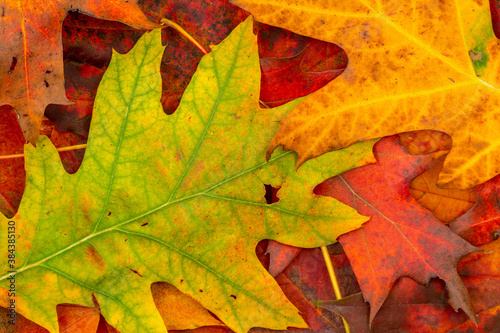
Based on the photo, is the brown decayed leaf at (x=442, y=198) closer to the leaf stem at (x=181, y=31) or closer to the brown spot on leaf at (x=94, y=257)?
the leaf stem at (x=181, y=31)

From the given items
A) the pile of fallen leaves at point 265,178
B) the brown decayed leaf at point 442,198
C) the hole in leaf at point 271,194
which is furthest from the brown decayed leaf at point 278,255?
the brown decayed leaf at point 442,198

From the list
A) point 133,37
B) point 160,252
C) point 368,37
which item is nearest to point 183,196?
point 160,252

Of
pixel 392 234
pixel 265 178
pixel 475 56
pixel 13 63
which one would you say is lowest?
pixel 392 234

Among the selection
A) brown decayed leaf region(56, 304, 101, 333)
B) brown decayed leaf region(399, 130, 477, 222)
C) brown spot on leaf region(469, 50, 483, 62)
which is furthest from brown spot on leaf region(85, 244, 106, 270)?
brown spot on leaf region(469, 50, 483, 62)

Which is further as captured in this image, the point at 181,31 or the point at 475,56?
the point at 181,31

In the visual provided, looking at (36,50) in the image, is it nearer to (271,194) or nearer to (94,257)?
(94,257)

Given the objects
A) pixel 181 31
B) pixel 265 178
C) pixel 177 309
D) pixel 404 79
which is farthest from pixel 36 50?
pixel 404 79

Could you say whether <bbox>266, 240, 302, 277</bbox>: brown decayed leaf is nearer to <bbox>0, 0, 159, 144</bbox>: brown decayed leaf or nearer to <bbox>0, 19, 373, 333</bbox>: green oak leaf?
<bbox>0, 19, 373, 333</bbox>: green oak leaf
